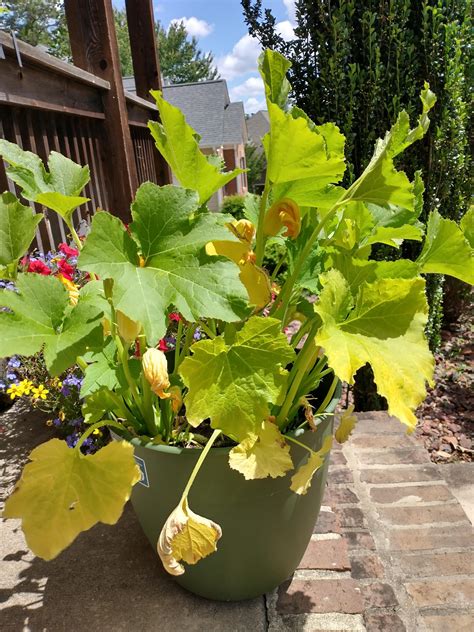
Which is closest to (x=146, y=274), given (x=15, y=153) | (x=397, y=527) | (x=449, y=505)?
(x=15, y=153)

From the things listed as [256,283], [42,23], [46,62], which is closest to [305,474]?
[256,283]

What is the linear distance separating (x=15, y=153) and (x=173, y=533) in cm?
73

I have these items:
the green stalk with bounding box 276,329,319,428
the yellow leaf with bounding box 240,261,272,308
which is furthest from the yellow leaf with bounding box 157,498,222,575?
the yellow leaf with bounding box 240,261,272,308

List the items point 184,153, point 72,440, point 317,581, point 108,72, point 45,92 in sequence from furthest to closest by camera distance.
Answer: point 108,72, point 45,92, point 72,440, point 317,581, point 184,153

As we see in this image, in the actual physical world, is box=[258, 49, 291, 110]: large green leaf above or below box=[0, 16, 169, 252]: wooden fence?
below

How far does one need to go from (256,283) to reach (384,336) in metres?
0.23

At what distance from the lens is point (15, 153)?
91cm

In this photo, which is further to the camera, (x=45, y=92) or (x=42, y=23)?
(x=42, y=23)

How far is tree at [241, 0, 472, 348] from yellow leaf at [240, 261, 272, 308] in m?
1.54

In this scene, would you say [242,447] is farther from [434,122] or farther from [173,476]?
[434,122]

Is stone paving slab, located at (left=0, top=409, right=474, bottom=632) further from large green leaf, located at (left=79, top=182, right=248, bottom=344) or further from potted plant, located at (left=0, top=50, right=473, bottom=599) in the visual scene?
large green leaf, located at (left=79, top=182, right=248, bottom=344)

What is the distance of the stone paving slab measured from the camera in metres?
1.00

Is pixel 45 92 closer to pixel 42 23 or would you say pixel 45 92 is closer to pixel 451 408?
pixel 451 408

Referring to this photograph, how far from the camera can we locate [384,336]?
724 millimetres
